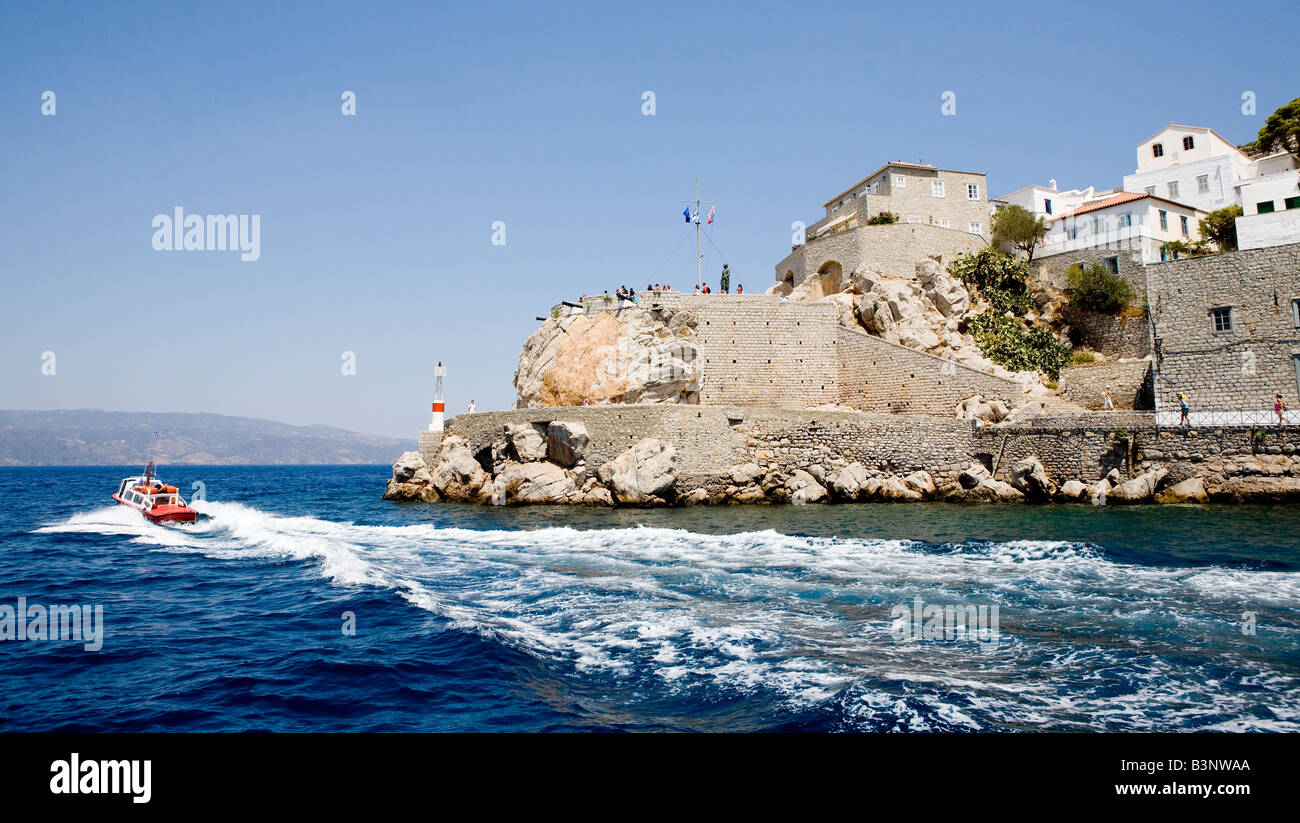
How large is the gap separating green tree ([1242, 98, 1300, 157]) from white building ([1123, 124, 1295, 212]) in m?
0.67

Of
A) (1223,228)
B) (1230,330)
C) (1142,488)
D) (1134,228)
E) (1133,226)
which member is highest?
(1133,226)

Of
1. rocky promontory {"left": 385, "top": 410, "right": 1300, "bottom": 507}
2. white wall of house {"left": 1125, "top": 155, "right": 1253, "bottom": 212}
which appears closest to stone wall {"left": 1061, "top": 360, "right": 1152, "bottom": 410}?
rocky promontory {"left": 385, "top": 410, "right": 1300, "bottom": 507}

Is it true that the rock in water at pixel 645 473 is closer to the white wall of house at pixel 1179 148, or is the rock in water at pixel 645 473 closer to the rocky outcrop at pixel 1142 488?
the rocky outcrop at pixel 1142 488

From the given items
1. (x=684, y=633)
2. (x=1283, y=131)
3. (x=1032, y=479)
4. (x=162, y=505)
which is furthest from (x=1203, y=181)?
(x=162, y=505)

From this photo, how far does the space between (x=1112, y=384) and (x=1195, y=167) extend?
16.2m

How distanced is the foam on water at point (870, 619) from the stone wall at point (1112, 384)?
16207mm

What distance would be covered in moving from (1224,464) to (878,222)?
18271mm

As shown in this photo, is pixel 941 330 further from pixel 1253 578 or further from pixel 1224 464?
pixel 1253 578

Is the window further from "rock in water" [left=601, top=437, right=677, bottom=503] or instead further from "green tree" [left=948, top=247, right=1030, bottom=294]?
"rock in water" [left=601, top=437, right=677, bottom=503]

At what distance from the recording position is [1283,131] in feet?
115

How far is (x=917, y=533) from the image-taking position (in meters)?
17.6

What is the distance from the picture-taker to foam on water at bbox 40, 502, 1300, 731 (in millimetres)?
6508

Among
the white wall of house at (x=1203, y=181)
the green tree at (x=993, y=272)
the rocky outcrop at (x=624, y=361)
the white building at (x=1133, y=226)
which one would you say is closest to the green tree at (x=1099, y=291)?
the white building at (x=1133, y=226)

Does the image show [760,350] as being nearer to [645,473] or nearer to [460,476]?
[645,473]
